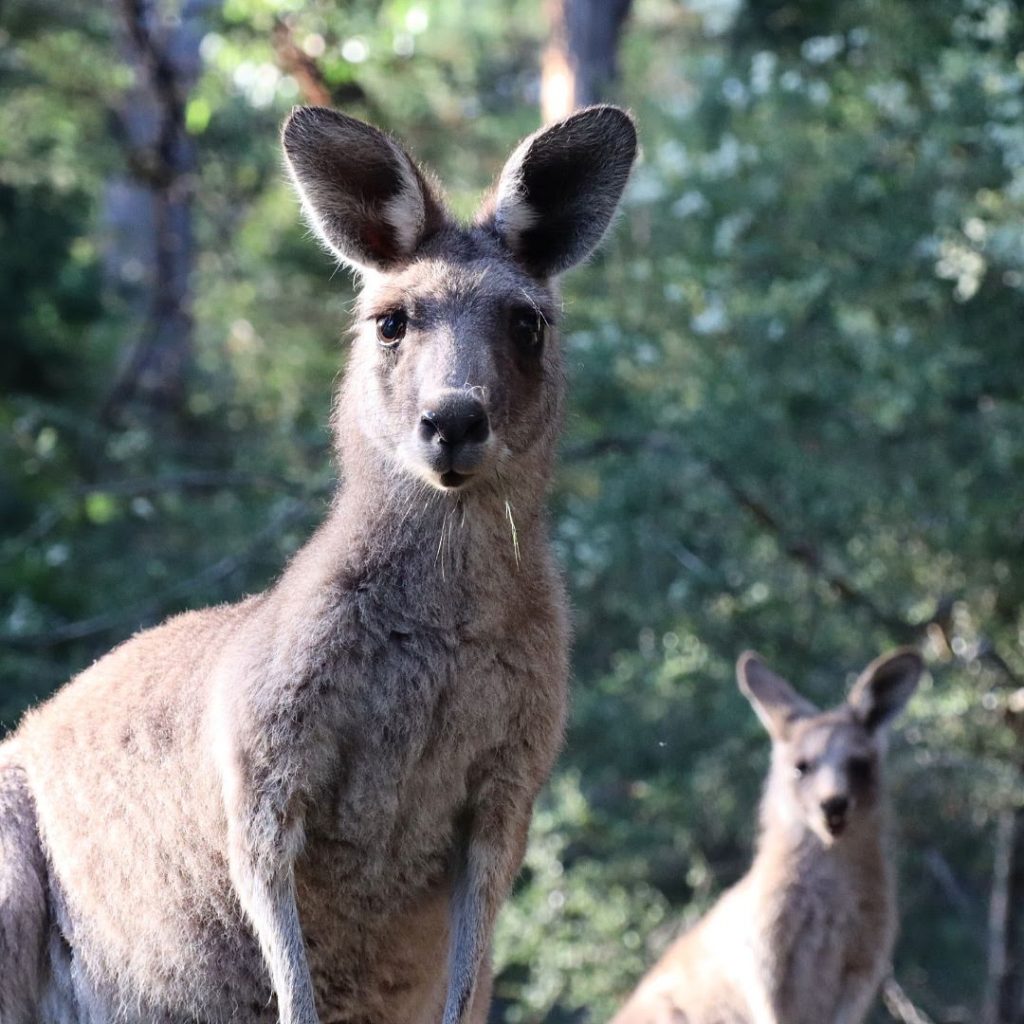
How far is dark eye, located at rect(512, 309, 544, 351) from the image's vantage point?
3814 mm

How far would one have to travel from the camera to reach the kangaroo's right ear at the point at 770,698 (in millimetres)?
7668

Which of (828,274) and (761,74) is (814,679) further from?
(761,74)

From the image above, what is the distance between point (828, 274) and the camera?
30.1ft

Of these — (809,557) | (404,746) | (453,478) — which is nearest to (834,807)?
(809,557)

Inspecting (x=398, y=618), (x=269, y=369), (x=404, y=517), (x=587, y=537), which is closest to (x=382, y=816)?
(x=398, y=618)

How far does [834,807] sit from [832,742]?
396 millimetres

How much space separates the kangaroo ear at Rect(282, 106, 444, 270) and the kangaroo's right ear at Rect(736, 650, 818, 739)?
13.5 feet

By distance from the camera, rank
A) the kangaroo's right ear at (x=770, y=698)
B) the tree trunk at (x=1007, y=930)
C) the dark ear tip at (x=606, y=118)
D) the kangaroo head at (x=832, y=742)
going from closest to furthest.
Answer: the dark ear tip at (x=606, y=118) < the kangaroo head at (x=832, y=742) < the kangaroo's right ear at (x=770, y=698) < the tree trunk at (x=1007, y=930)

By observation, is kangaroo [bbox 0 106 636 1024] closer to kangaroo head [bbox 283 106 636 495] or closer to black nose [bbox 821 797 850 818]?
kangaroo head [bbox 283 106 636 495]

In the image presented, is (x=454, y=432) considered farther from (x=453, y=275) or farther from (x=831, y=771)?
(x=831, y=771)

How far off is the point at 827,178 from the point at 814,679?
2798mm

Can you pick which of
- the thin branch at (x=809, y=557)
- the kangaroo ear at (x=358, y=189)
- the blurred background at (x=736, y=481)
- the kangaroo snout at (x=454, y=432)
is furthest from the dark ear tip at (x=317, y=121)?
the thin branch at (x=809, y=557)

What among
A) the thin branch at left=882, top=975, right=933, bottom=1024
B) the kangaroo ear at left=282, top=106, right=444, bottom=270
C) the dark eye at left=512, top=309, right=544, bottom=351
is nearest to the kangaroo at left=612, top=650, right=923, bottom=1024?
the thin branch at left=882, top=975, right=933, bottom=1024

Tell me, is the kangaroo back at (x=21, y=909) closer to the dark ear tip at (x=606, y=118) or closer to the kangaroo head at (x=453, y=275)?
the kangaroo head at (x=453, y=275)
